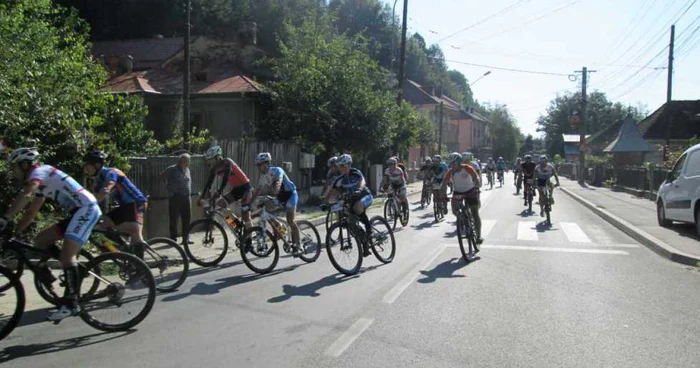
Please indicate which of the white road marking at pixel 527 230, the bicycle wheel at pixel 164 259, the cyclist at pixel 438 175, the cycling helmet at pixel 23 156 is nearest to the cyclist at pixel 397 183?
the cyclist at pixel 438 175

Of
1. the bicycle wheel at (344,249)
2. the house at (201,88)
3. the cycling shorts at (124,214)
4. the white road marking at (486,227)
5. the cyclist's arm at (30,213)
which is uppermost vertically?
the house at (201,88)

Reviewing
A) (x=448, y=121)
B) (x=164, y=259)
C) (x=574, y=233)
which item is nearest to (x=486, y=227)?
(x=574, y=233)

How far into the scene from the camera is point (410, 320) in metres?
6.21

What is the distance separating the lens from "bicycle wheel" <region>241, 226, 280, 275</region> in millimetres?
8977

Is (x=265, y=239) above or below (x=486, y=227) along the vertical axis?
above

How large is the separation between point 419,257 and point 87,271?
5.94m

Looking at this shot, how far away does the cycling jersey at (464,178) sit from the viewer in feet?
34.7

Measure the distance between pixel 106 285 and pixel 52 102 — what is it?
564 cm

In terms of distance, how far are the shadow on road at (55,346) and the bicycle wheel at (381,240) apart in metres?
4.49

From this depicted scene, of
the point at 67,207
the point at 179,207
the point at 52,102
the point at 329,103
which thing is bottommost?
the point at 179,207

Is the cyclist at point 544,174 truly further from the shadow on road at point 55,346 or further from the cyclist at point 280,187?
the shadow on road at point 55,346

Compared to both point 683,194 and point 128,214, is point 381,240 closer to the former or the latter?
point 128,214

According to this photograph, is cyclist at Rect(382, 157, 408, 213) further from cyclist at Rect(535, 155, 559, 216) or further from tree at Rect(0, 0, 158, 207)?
tree at Rect(0, 0, 158, 207)

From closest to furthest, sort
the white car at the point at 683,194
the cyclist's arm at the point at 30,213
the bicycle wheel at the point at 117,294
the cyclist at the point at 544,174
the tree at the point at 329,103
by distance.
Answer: the cyclist's arm at the point at 30,213 → the bicycle wheel at the point at 117,294 → the white car at the point at 683,194 → the cyclist at the point at 544,174 → the tree at the point at 329,103
